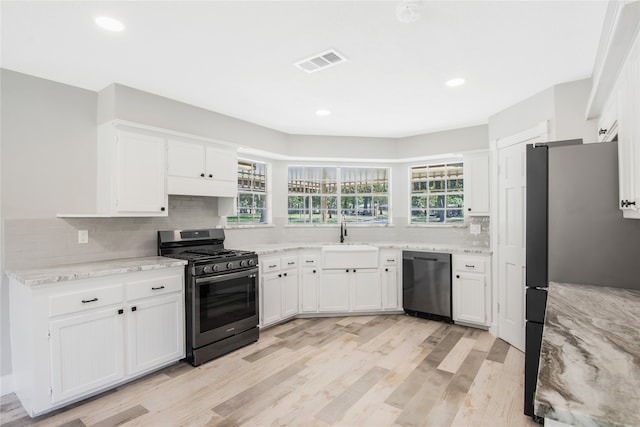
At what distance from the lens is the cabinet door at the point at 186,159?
3375mm

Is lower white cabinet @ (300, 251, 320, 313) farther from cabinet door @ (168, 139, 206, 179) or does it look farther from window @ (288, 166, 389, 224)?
cabinet door @ (168, 139, 206, 179)

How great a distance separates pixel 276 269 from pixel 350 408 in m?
1.96

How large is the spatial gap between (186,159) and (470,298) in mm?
3506

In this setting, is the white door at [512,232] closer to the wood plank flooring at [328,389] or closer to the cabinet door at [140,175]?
the wood plank flooring at [328,389]

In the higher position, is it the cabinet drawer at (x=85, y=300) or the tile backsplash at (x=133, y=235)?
the tile backsplash at (x=133, y=235)

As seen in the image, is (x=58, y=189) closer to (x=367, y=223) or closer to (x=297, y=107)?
(x=297, y=107)

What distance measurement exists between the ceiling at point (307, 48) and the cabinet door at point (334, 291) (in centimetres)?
211

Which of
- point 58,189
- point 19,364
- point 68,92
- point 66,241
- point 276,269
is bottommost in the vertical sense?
point 19,364

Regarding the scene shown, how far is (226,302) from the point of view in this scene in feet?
10.9

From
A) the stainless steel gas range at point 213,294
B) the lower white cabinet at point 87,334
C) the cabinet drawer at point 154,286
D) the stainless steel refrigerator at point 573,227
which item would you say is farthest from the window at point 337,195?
the stainless steel refrigerator at point 573,227

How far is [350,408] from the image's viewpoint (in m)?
2.41

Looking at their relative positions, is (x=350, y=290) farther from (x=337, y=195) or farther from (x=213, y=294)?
(x=213, y=294)

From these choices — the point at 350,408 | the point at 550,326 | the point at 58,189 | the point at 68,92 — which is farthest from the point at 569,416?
the point at 68,92

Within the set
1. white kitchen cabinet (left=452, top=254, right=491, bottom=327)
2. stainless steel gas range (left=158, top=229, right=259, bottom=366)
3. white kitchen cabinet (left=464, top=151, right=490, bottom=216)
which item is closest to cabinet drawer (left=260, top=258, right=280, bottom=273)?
stainless steel gas range (left=158, top=229, right=259, bottom=366)
